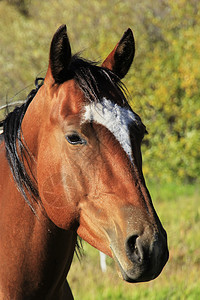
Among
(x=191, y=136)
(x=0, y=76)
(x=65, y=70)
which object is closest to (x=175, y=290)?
(x=65, y=70)

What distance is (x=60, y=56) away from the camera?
7.81ft

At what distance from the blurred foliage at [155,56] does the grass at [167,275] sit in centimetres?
190

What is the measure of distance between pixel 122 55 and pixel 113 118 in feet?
1.83

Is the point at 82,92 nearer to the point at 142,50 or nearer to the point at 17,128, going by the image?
the point at 17,128

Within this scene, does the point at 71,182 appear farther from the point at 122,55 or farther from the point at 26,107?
the point at 122,55

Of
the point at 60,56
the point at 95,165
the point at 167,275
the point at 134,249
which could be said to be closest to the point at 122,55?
the point at 60,56

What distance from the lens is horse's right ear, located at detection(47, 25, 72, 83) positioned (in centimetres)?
232

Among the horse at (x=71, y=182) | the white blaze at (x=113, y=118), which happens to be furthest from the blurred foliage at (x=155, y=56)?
the white blaze at (x=113, y=118)

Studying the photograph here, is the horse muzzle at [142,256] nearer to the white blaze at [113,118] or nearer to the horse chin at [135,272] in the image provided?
the horse chin at [135,272]

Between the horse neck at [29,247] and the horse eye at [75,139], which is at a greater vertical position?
the horse eye at [75,139]

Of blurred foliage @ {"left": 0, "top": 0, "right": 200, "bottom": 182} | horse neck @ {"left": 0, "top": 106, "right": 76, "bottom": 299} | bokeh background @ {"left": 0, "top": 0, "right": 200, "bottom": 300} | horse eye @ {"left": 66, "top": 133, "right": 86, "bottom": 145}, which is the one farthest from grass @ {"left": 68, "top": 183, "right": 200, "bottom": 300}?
horse eye @ {"left": 66, "top": 133, "right": 86, "bottom": 145}

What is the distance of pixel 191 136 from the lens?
402 inches

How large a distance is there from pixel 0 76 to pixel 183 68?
6575mm

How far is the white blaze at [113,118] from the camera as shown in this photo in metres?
2.19
